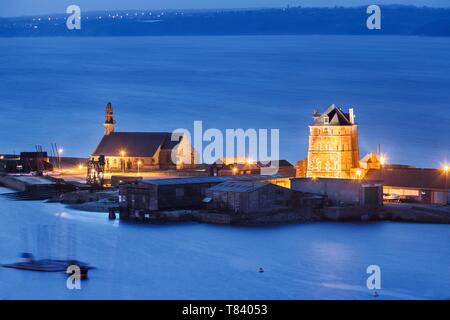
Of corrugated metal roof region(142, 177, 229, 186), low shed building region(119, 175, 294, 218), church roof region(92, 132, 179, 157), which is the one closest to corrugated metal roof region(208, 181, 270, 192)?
low shed building region(119, 175, 294, 218)

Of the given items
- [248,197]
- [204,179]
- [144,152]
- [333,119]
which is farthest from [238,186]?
[144,152]

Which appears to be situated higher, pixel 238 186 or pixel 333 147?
pixel 333 147

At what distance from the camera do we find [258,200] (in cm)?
3944

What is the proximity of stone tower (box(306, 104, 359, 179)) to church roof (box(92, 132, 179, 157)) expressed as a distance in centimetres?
932

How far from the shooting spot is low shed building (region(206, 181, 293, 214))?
3922 cm

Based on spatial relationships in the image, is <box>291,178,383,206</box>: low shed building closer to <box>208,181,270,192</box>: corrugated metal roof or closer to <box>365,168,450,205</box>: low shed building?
<box>365,168,450,205</box>: low shed building

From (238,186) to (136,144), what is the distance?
14.4 m

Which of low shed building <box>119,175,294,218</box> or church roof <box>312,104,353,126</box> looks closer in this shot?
low shed building <box>119,175,294,218</box>

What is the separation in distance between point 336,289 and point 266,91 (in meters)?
58.8

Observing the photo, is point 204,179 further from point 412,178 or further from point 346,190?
point 412,178

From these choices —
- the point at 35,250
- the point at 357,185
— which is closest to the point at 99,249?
the point at 35,250

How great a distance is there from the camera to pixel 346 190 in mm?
40688
